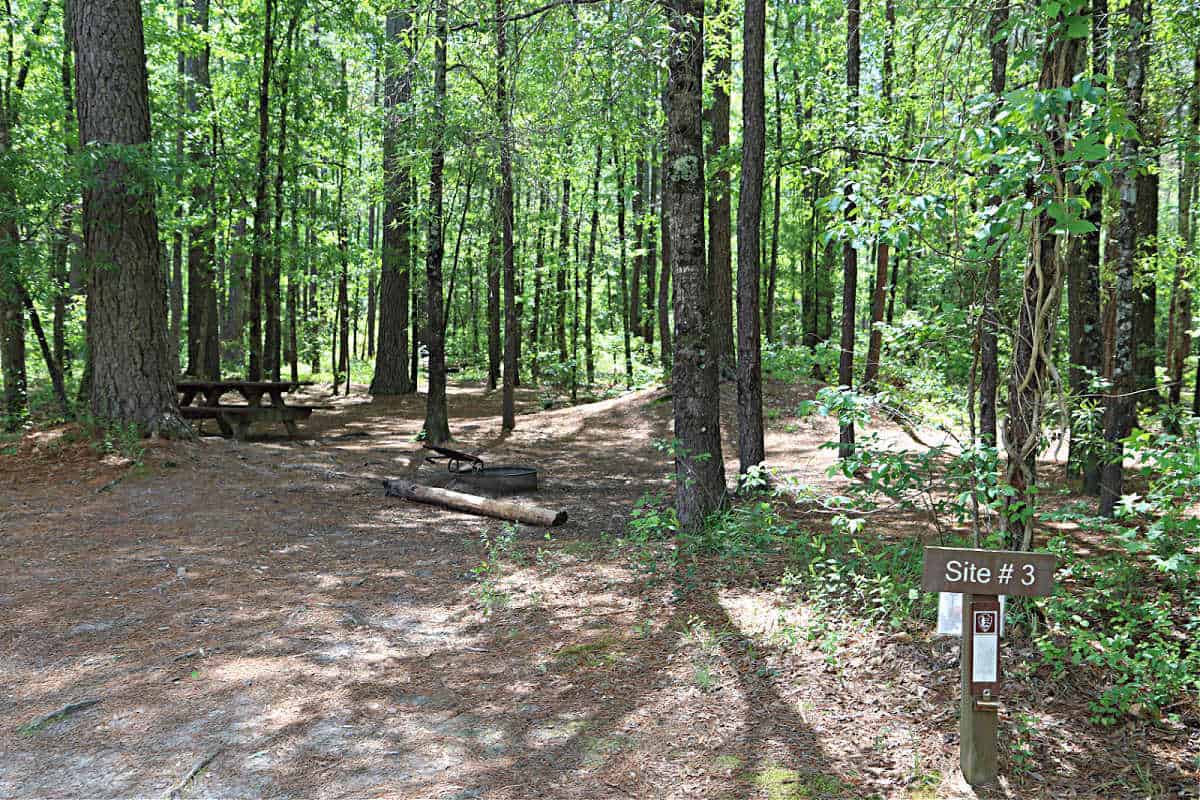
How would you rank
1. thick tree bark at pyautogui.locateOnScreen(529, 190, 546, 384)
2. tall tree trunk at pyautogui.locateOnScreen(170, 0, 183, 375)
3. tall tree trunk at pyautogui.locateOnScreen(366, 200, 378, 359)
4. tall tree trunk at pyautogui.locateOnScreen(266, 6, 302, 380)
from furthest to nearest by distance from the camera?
tall tree trunk at pyautogui.locateOnScreen(366, 200, 378, 359), thick tree bark at pyautogui.locateOnScreen(529, 190, 546, 384), tall tree trunk at pyautogui.locateOnScreen(266, 6, 302, 380), tall tree trunk at pyautogui.locateOnScreen(170, 0, 183, 375)

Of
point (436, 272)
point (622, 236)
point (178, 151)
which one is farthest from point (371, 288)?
point (436, 272)

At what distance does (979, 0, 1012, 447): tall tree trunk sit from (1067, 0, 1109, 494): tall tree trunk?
695 mm

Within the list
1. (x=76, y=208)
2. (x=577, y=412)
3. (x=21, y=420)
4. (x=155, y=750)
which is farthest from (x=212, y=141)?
(x=155, y=750)

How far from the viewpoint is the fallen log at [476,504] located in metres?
7.89

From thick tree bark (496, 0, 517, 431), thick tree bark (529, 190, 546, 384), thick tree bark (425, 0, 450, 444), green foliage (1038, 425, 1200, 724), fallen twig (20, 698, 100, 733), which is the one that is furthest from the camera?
thick tree bark (529, 190, 546, 384)

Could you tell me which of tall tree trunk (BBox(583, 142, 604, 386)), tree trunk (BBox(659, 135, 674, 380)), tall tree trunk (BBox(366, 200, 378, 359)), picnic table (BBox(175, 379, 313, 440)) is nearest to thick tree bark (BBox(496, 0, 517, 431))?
picnic table (BBox(175, 379, 313, 440))

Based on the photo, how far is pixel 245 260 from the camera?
15.2m

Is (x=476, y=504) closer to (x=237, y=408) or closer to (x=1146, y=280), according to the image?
(x=237, y=408)

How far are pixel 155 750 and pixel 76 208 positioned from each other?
10815mm

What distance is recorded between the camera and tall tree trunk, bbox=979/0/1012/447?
445 cm

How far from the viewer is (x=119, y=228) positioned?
9.70 m

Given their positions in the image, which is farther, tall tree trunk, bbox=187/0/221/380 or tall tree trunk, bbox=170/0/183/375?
tall tree trunk, bbox=187/0/221/380

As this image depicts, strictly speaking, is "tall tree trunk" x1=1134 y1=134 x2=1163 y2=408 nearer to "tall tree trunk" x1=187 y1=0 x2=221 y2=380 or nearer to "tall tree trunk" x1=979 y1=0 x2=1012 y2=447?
"tall tree trunk" x1=979 y1=0 x2=1012 y2=447

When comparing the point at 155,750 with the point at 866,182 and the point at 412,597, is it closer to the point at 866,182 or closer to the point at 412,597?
the point at 412,597
